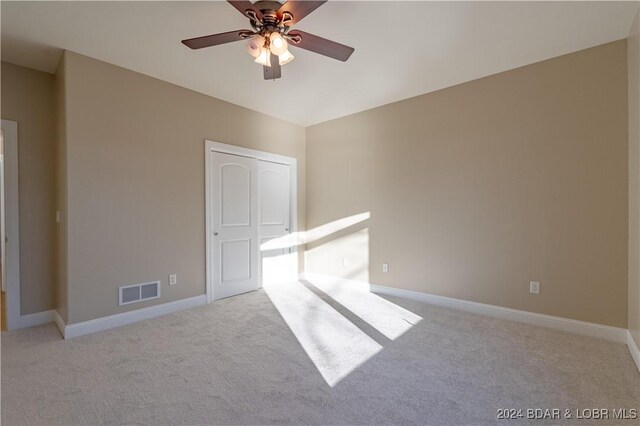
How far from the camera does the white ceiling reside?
2.15 m

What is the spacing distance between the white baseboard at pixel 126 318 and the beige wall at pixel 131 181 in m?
0.06

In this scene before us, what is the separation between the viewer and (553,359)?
88.6 inches

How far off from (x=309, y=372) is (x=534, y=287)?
2442 millimetres

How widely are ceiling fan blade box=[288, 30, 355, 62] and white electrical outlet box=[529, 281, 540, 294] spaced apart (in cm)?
284

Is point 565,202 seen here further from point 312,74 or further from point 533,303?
point 312,74

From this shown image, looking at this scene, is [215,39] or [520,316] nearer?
[215,39]

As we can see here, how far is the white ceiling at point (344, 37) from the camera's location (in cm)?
215

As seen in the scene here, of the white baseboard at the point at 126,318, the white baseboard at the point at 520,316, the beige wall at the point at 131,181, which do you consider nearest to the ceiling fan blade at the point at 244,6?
the beige wall at the point at 131,181

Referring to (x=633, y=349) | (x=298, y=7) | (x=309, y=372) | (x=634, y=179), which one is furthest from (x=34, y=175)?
(x=633, y=349)

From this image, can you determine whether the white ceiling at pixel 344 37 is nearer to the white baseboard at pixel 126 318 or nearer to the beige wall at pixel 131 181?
the beige wall at pixel 131 181

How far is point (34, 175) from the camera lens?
301cm

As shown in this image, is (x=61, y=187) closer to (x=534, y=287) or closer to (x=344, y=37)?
(x=344, y=37)

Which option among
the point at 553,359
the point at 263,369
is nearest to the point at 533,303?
the point at 553,359

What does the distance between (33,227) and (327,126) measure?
12.7ft
